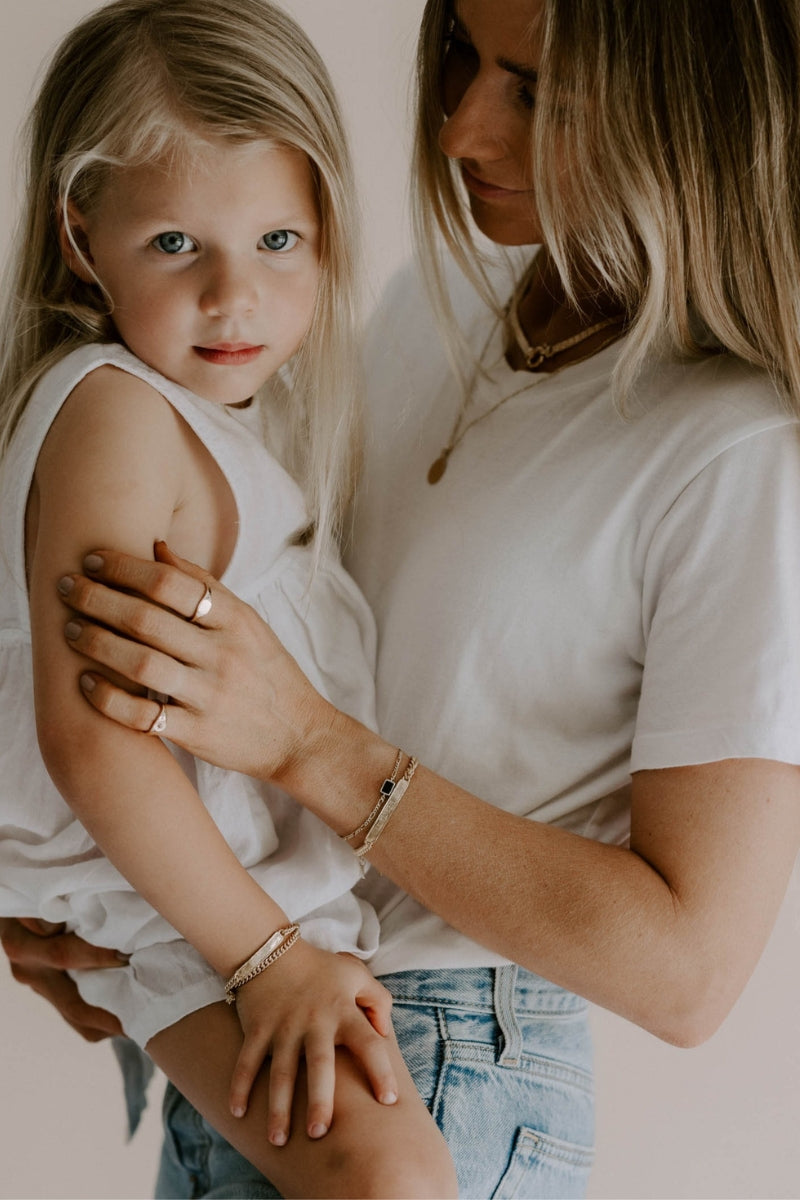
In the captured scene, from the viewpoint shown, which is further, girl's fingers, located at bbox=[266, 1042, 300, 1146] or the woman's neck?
the woman's neck

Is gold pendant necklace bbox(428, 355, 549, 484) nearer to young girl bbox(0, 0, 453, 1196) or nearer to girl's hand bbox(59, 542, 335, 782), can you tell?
young girl bbox(0, 0, 453, 1196)

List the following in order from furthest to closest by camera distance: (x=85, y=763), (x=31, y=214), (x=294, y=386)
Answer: (x=294, y=386) < (x=31, y=214) < (x=85, y=763)

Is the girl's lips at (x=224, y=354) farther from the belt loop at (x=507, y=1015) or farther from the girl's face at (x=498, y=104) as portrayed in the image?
the belt loop at (x=507, y=1015)

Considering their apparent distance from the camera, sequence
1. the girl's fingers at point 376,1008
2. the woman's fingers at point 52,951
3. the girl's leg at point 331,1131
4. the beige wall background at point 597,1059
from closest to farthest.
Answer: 1. the girl's leg at point 331,1131
2. the girl's fingers at point 376,1008
3. the woman's fingers at point 52,951
4. the beige wall background at point 597,1059

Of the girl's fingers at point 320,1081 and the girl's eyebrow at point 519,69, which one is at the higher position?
the girl's eyebrow at point 519,69

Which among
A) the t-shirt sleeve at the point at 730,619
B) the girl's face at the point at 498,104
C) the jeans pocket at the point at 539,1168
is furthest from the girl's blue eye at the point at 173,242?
the jeans pocket at the point at 539,1168

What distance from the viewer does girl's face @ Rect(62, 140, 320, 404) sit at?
1022mm

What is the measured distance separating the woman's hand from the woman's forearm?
0.31 metres

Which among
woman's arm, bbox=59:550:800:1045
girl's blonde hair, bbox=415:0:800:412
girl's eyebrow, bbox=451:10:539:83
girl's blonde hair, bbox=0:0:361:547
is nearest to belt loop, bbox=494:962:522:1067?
woman's arm, bbox=59:550:800:1045

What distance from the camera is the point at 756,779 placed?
956mm

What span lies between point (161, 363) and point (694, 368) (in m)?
0.49

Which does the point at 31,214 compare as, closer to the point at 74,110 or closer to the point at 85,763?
the point at 74,110

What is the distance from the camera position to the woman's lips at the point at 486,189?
1.17m

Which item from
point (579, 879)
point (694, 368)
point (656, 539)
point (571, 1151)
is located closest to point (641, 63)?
point (694, 368)
